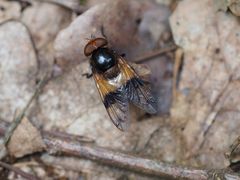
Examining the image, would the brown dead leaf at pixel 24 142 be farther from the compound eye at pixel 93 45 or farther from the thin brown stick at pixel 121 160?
the compound eye at pixel 93 45

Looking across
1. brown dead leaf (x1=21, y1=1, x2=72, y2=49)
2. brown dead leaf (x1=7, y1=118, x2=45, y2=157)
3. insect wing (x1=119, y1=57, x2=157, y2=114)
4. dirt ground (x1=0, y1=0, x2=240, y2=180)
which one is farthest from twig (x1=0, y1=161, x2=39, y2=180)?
brown dead leaf (x1=21, y1=1, x2=72, y2=49)

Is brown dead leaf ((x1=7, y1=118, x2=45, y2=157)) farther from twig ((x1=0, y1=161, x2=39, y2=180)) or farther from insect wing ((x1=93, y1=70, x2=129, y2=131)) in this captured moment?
insect wing ((x1=93, y1=70, x2=129, y2=131))

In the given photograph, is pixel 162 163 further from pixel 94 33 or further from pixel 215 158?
pixel 94 33

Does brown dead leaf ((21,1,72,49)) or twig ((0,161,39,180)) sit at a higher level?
brown dead leaf ((21,1,72,49))

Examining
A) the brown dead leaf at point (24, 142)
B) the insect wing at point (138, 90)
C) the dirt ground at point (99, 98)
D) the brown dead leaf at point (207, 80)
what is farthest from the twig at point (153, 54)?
the brown dead leaf at point (24, 142)

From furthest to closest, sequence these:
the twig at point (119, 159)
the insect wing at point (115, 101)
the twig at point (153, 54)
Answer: the twig at point (153, 54), the insect wing at point (115, 101), the twig at point (119, 159)

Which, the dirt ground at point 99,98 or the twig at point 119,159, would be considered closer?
the twig at point 119,159

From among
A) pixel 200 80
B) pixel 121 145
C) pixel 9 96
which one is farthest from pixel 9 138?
pixel 200 80

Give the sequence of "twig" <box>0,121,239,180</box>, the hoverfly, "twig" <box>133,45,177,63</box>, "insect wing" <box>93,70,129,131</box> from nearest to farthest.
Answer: "twig" <box>0,121,239,180</box> < "insect wing" <box>93,70,129,131</box> < the hoverfly < "twig" <box>133,45,177,63</box>
